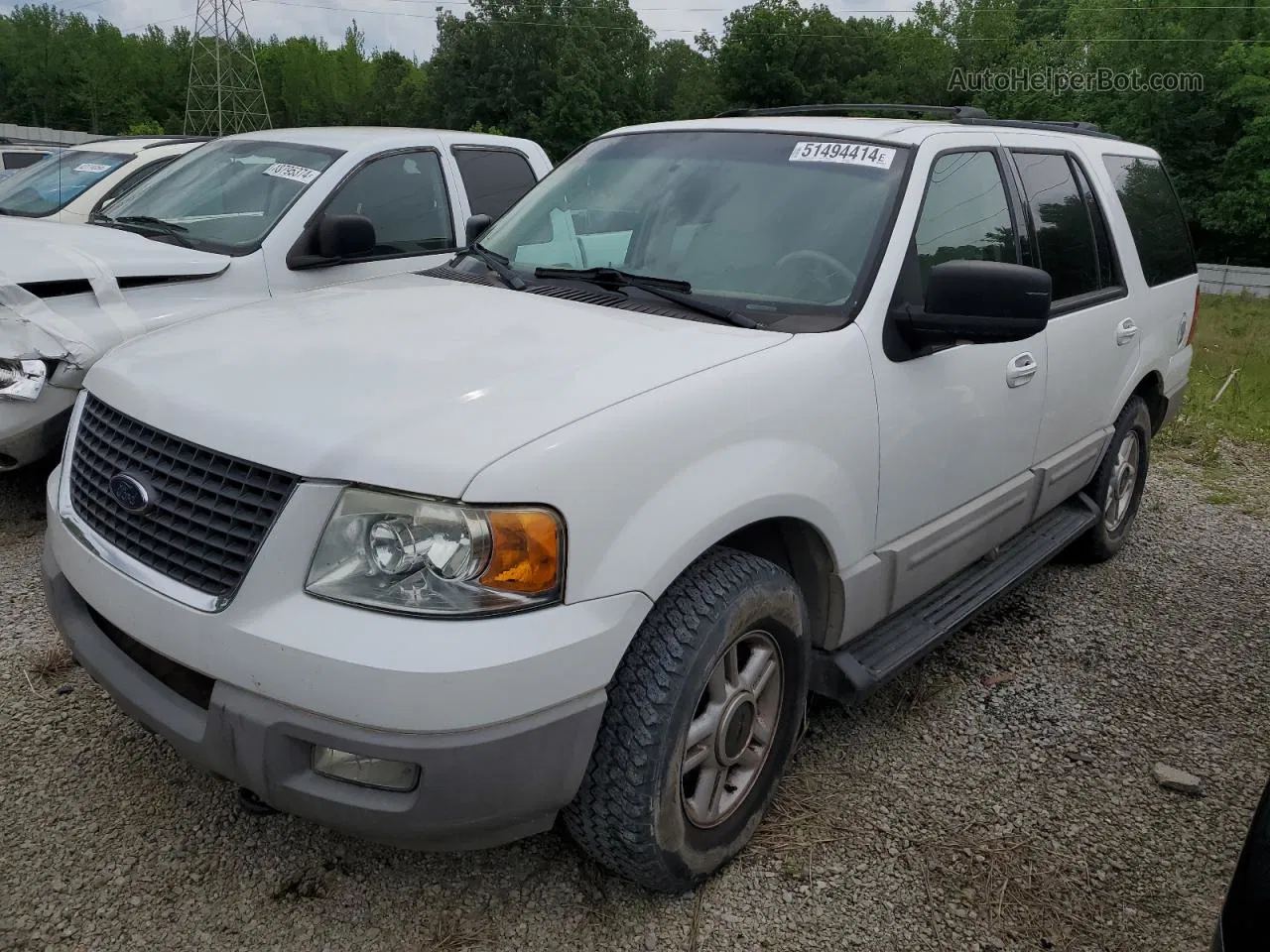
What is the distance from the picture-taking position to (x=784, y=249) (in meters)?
2.95

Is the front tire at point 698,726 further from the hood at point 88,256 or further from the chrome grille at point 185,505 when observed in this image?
the hood at point 88,256

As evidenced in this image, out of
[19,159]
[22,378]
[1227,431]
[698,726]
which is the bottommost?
[1227,431]

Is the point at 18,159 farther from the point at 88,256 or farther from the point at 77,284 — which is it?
A: the point at 77,284

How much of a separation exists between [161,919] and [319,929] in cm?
36

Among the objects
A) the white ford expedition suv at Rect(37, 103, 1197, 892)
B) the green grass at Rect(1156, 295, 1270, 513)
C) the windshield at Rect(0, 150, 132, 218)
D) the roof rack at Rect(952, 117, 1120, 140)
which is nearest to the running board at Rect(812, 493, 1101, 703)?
the white ford expedition suv at Rect(37, 103, 1197, 892)

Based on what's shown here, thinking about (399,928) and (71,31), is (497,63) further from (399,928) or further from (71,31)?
(399,928)

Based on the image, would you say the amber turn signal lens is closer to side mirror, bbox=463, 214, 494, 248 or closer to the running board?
the running board

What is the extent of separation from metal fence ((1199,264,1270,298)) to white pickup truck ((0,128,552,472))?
28.0m

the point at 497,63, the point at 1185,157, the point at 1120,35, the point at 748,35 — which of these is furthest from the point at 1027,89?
the point at 497,63

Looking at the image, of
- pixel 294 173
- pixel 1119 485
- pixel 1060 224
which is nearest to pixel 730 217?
→ pixel 1060 224

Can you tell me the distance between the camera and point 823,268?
2885mm

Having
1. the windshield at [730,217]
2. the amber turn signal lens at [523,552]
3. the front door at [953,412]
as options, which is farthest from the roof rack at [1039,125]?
the amber turn signal lens at [523,552]

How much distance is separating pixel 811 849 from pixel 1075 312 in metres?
A: 2.26

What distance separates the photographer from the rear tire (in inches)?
178
